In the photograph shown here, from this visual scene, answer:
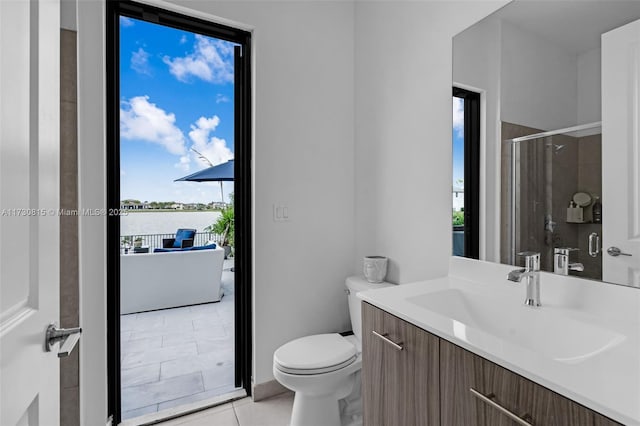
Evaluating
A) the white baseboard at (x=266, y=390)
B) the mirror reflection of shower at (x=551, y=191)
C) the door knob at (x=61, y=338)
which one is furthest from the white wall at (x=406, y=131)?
the door knob at (x=61, y=338)

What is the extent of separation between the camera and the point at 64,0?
1.32m

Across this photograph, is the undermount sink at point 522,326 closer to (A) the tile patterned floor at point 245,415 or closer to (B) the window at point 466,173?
(B) the window at point 466,173

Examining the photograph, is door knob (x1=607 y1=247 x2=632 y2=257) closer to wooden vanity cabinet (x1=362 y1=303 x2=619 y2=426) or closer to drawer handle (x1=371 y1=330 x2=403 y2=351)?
wooden vanity cabinet (x1=362 y1=303 x2=619 y2=426)

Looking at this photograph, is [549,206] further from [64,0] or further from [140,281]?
[140,281]

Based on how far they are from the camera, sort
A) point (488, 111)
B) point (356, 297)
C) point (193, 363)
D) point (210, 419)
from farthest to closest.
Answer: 1. point (193, 363)
2. point (356, 297)
3. point (210, 419)
4. point (488, 111)

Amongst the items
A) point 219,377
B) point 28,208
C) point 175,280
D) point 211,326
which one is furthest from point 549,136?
point 175,280

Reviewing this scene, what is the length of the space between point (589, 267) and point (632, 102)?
0.51 metres

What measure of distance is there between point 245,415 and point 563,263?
1.71 meters

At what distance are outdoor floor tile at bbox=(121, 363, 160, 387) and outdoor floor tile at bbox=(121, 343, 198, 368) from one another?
0.04m

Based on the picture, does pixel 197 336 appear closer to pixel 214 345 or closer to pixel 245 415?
pixel 214 345

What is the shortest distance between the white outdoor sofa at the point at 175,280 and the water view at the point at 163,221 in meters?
0.68

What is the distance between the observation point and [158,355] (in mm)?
2312

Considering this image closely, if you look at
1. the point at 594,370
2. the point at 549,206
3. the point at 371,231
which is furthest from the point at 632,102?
the point at 371,231

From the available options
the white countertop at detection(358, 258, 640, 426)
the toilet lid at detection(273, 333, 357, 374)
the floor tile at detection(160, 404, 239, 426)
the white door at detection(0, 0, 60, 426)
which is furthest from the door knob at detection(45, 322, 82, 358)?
the floor tile at detection(160, 404, 239, 426)
